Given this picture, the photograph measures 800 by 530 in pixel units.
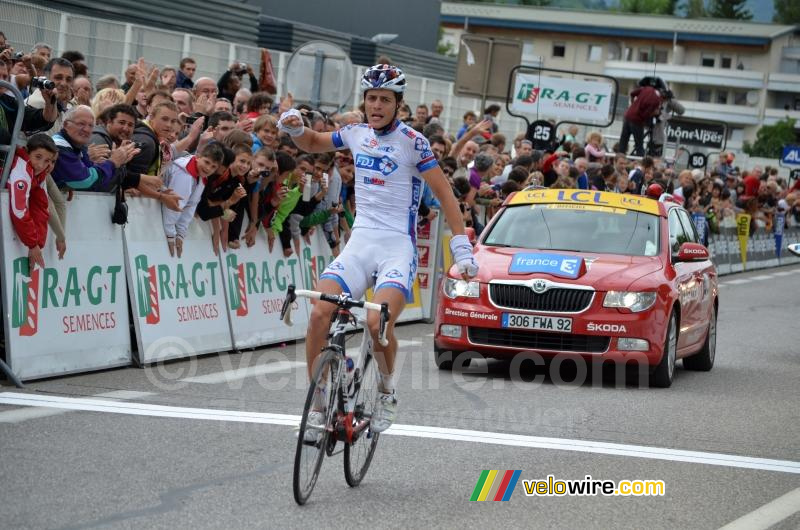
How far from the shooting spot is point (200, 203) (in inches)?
506

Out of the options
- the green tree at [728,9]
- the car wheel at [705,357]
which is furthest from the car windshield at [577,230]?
the green tree at [728,9]

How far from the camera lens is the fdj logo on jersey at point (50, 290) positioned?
10.3 meters

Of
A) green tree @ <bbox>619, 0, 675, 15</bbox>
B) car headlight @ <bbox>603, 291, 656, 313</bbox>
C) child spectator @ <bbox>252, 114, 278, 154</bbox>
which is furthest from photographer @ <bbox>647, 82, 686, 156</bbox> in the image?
green tree @ <bbox>619, 0, 675, 15</bbox>

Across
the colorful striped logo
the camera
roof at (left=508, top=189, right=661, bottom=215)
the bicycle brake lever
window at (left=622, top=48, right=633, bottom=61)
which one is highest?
window at (left=622, top=48, right=633, bottom=61)

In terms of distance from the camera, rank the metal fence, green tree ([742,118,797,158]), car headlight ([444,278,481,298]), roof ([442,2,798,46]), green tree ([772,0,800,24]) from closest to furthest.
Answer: car headlight ([444,278,481,298])
the metal fence
green tree ([742,118,797,158])
roof ([442,2,798,46])
green tree ([772,0,800,24])

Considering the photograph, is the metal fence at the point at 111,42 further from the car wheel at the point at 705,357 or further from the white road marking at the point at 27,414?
the white road marking at the point at 27,414

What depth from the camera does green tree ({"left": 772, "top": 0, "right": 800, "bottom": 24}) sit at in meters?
159

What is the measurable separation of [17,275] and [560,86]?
17.2m

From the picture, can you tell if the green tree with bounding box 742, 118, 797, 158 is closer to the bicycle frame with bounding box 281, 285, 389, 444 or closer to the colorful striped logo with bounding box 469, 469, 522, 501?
the colorful striped logo with bounding box 469, 469, 522, 501

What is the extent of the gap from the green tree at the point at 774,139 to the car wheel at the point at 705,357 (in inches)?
3625

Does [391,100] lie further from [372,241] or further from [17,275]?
[17,275]

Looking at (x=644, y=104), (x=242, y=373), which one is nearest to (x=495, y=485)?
(x=242, y=373)

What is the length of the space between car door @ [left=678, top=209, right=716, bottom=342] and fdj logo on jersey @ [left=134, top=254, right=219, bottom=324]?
4679 mm

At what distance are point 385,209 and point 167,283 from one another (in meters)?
4.51
